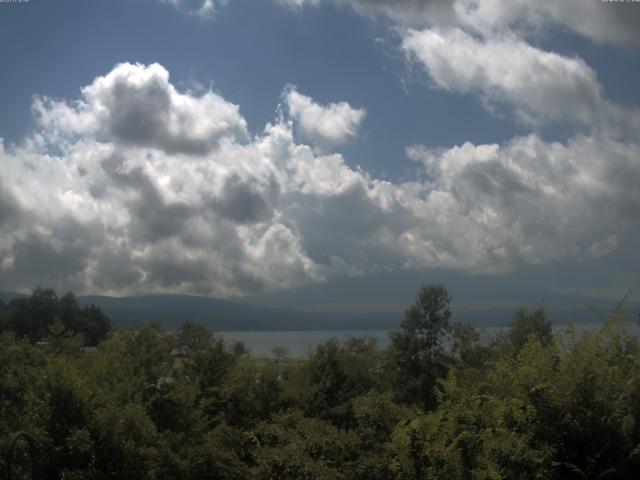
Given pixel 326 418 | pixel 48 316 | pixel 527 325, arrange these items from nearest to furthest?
pixel 326 418
pixel 527 325
pixel 48 316

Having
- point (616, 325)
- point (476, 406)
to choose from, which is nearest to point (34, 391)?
point (476, 406)

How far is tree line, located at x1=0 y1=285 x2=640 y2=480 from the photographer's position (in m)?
10.6

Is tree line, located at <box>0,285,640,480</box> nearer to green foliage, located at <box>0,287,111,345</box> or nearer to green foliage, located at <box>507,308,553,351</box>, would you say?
green foliage, located at <box>507,308,553,351</box>

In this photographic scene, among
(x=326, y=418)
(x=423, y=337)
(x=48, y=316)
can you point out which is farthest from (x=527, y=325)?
(x=48, y=316)

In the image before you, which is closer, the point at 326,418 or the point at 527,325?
the point at 326,418

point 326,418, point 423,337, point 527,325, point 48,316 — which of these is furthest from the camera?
point 48,316

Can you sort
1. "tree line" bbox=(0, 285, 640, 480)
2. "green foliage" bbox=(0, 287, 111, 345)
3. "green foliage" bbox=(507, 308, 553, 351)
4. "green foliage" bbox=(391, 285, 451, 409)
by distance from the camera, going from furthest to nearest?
"green foliage" bbox=(0, 287, 111, 345) < "green foliage" bbox=(507, 308, 553, 351) < "green foliage" bbox=(391, 285, 451, 409) < "tree line" bbox=(0, 285, 640, 480)

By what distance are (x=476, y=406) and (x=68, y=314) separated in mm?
65711

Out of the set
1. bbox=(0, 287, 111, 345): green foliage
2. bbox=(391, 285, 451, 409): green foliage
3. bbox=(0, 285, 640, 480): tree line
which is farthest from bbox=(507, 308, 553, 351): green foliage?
bbox=(0, 287, 111, 345): green foliage

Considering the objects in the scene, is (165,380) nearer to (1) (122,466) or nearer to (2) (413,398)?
(1) (122,466)

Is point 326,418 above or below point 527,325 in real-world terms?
below

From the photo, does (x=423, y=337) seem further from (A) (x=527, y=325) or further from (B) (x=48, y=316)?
(B) (x=48, y=316)

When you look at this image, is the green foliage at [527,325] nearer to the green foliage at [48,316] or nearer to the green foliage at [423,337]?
the green foliage at [423,337]

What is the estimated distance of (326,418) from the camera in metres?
22.6
